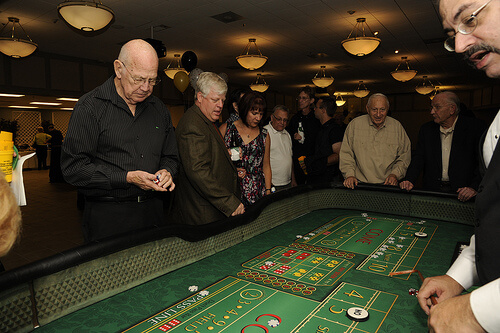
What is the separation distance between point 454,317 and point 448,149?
2.68 m

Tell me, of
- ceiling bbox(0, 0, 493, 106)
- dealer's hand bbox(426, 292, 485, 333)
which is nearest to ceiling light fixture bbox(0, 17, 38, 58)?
ceiling bbox(0, 0, 493, 106)

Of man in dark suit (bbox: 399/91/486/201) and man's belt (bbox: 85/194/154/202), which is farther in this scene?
man in dark suit (bbox: 399/91/486/201)

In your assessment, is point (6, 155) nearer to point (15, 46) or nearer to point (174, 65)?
point (15, 46)

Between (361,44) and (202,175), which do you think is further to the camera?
(361,44)

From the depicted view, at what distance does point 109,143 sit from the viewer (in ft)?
5.99

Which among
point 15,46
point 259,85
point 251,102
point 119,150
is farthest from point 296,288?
point 259,85

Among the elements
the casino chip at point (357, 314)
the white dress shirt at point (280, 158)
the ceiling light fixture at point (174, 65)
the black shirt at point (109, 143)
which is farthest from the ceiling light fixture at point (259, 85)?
the casino chip at point (357, 314)

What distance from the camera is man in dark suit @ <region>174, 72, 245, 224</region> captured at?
215cm

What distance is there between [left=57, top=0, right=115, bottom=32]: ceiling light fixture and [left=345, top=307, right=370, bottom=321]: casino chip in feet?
14.1

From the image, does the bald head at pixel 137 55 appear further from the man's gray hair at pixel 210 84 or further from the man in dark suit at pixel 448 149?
the man in dark suit at pixel 448 149

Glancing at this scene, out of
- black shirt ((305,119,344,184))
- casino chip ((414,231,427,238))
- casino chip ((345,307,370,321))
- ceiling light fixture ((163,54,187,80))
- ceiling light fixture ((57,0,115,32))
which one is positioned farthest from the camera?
Answer: ceiling light fixture ((163,54,187,80))

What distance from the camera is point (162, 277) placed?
148 centimetres

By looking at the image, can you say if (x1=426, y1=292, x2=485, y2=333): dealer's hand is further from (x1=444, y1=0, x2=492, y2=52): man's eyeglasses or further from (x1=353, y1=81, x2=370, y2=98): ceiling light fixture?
(x1=353, y1=81, x2=370, y2=98): ceiling light fixture

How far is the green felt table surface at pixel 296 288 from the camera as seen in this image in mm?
1132
